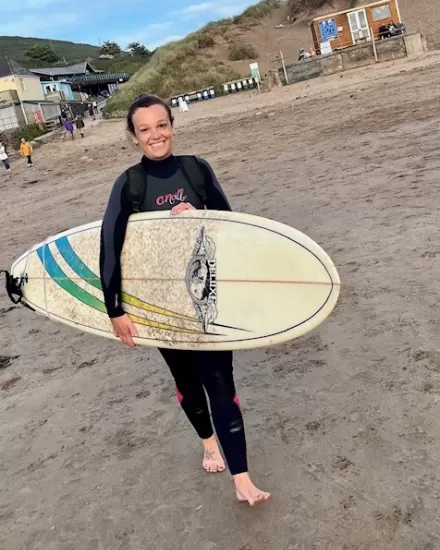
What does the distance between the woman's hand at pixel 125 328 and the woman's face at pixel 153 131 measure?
26.3 inches

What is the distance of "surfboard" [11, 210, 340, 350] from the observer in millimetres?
2379

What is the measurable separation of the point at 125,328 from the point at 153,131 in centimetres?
81

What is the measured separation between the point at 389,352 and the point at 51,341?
2.77 meters

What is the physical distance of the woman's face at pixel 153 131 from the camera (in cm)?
231

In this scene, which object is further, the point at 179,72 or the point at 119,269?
the point at 179,72

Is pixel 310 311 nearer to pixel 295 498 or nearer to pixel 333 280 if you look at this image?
pixel 333 280

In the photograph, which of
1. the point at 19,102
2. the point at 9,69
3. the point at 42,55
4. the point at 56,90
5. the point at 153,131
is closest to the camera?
the point at 153,131

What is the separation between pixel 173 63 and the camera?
45.2m

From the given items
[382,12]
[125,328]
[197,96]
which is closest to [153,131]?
[125,328]

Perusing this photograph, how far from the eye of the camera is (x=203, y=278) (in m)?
2.44

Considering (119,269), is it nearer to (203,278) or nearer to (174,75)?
(203,278)

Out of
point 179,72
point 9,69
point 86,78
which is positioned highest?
point 86,78

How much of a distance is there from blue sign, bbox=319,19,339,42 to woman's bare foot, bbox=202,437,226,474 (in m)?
32.5

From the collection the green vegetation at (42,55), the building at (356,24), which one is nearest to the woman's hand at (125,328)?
the building at (356,24)
